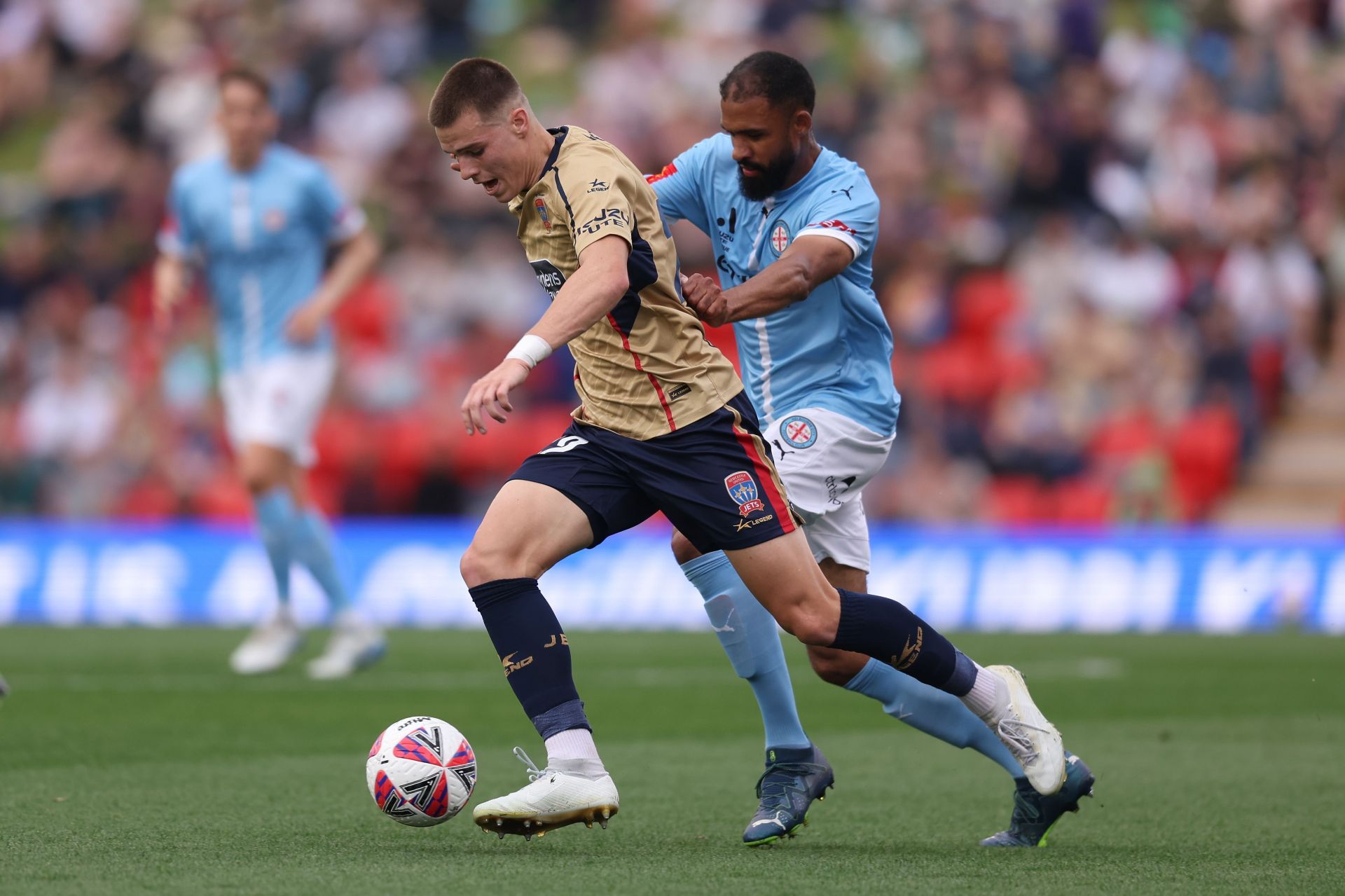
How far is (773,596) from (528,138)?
1.47 meters

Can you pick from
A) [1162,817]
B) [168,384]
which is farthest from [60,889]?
[168,384]

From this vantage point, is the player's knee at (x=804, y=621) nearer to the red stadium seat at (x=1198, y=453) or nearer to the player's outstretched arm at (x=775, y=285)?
the player's outstretched arm at (x=775, y=285)

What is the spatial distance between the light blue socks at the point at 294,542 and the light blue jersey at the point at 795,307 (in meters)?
4.54

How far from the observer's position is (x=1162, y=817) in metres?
6.05

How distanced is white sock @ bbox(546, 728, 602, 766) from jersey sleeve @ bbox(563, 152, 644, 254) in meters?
1.34

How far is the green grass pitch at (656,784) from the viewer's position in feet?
15.6

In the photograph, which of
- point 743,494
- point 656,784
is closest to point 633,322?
point 743,494

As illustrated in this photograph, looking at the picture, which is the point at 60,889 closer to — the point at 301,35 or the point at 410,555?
the point at 410,555

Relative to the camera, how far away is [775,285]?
5.33 metres

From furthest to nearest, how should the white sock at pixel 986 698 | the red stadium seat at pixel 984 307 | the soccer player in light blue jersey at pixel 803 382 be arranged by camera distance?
the red stadium seat at pixel 984 307, the soccer player in light blue jersey at pixel 803 382, the white sock at pixel 986 698

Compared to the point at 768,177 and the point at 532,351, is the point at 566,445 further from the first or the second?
the point at 768,177

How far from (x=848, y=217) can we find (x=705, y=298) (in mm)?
877

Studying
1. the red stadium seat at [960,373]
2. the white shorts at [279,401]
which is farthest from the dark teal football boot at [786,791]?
the red stadium seat at [960,373]

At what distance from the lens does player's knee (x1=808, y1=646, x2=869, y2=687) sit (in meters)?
5.78
